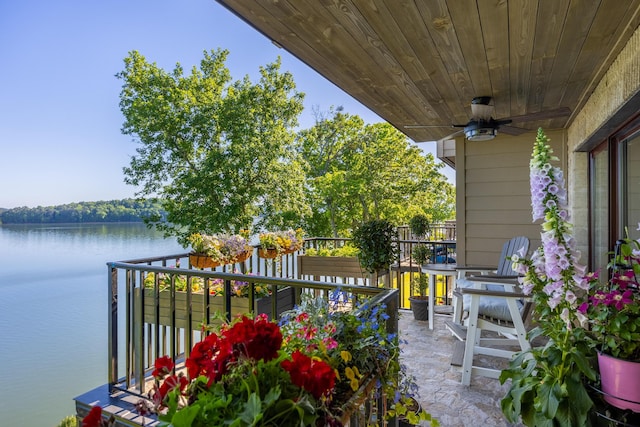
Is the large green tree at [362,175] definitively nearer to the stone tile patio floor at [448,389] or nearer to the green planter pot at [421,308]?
the green planter pot at [421,308]

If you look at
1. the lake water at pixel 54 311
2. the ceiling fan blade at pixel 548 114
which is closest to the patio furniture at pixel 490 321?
the ceiling fan blade at pixel 548 114

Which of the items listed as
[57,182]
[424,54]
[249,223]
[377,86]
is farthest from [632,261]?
[57,182]

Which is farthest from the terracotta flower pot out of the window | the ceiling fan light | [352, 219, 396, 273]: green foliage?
[352, 219, 396, 273]: green foliage

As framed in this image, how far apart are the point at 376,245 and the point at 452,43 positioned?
8.96 feet

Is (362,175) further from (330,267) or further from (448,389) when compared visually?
(448,389)

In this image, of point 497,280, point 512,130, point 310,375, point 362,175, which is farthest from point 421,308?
point 362,175

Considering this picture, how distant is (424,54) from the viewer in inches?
85.0

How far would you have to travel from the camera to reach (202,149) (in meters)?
11.5

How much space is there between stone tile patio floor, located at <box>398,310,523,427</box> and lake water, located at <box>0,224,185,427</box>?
364cm

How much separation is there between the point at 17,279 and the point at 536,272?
24.1 feet

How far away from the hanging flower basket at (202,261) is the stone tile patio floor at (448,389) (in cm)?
209

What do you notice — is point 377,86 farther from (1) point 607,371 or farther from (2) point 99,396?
(2) point 99,396

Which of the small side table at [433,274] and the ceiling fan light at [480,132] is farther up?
the ceiling fan light at [480,132]

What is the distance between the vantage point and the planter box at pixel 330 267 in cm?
518
